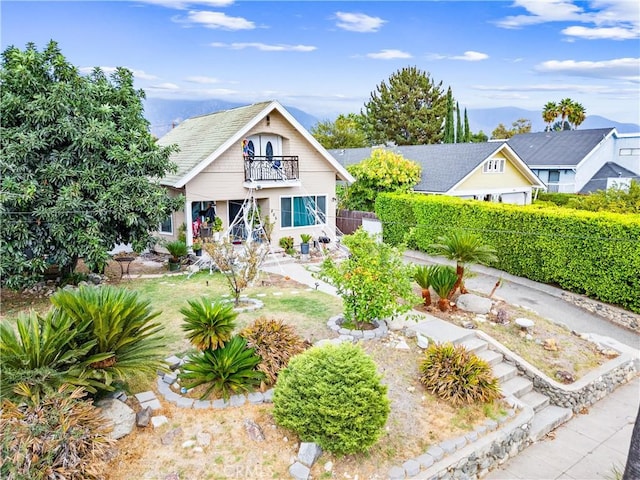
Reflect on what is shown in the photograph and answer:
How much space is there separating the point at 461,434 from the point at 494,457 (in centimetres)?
70

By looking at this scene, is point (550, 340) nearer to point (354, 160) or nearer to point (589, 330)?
point (589, 330)

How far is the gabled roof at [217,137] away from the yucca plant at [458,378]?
11.6m

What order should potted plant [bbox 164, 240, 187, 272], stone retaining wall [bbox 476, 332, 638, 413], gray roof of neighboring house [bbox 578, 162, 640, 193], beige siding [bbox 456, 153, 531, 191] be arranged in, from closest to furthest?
stone retaining wall [bbox 476, 332, 638, 413] → potted plant [bbox 164, 240, 187, 272] → beige siding [bbox 456, 153, 531, 191] → gray roof of neighboring house [bbox 578, 162, 640, 193]

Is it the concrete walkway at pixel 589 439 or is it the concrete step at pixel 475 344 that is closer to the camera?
the concrete walkway at pixel 589 439

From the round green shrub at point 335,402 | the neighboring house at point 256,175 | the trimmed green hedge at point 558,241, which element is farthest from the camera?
the neighboring house at point 256,175

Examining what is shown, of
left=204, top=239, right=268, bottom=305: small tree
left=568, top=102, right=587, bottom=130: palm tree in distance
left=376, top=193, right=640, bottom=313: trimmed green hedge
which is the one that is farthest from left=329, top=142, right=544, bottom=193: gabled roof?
left=568, top=102, right=587, bottom=130: palm tree in distance

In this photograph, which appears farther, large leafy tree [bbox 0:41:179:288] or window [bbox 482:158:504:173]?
window [bbox 482:158:504:173]

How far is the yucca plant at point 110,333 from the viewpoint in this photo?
19.6ft

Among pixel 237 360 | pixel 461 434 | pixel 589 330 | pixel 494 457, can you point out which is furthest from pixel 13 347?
pixel 589 330

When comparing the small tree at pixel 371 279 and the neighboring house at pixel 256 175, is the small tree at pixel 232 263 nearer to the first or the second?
the small tree at pixel 371 279

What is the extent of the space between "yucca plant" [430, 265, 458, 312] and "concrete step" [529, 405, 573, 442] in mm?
3524

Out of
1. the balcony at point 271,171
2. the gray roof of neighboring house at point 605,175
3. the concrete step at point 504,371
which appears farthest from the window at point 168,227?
the gray roof of neighboring house at point 605,175

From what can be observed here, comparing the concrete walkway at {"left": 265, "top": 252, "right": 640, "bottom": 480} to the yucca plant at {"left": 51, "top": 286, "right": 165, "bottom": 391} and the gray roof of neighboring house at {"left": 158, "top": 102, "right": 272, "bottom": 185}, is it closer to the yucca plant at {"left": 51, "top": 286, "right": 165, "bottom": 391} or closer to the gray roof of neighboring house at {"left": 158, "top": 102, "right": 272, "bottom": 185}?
the yucca plant at {"left": 51, "top": 286, "right": 165, "bottom": 391}

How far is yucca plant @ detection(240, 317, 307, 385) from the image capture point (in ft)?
23.6
